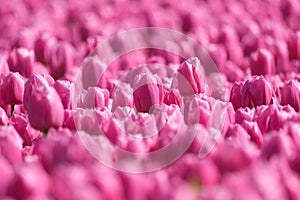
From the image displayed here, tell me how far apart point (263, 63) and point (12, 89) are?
1.21 metres

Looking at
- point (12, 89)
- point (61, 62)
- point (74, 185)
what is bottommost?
point (61, 62)

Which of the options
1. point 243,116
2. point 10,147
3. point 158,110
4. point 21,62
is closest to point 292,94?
point 243,116

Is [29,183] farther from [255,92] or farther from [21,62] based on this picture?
[21,62]

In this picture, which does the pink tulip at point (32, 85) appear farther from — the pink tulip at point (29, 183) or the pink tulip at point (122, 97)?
the pink tulip at point (29, 183)

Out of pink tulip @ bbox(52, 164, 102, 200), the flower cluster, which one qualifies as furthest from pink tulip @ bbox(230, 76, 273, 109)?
pink tulip @ bbox(52, 164, 102, 200)

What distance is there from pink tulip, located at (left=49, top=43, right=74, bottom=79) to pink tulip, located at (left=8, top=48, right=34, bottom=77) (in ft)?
0.82

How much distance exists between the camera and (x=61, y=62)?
131 inches

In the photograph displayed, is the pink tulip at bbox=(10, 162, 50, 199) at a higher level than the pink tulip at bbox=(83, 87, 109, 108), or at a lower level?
higher

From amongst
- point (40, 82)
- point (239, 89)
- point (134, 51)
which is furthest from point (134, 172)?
point (134, 51)

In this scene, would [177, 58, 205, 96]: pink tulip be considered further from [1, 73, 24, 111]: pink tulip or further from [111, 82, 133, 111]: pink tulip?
[1, 73, 24, 111]: pink tulip

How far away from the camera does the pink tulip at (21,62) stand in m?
3.06

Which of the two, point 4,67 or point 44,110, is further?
point 4,67

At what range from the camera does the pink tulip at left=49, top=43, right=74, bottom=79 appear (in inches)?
131

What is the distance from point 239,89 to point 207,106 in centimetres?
47
